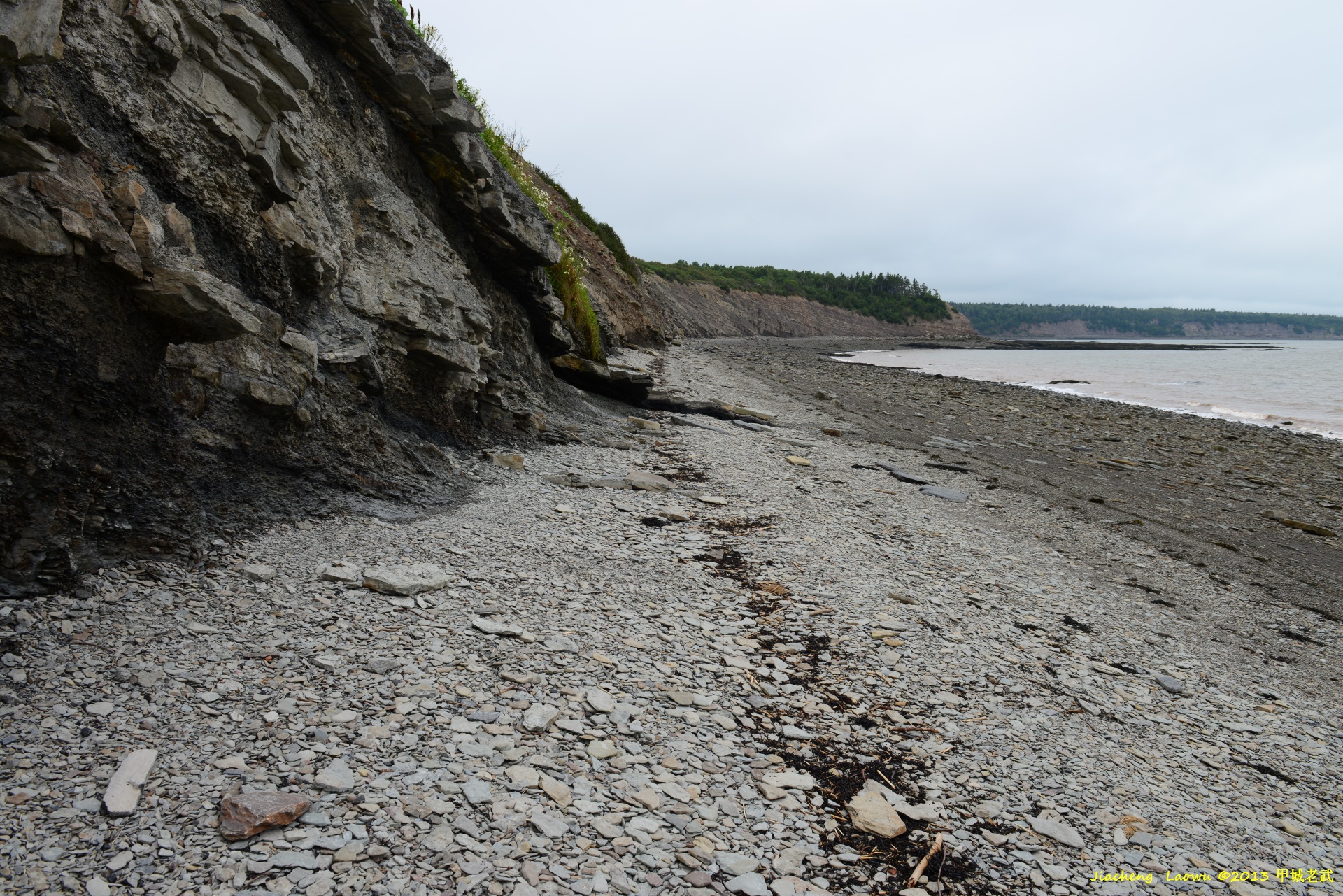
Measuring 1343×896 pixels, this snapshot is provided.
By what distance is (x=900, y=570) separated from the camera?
776 cm

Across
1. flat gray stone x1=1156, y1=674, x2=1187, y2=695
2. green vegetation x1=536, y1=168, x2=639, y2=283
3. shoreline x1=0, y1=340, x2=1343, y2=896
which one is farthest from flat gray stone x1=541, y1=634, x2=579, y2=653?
green vegetation x1=536, y1=168, x2=639, y2=283

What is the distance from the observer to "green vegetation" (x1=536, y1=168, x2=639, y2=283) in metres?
32.0

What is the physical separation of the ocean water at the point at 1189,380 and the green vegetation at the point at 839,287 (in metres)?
46.7

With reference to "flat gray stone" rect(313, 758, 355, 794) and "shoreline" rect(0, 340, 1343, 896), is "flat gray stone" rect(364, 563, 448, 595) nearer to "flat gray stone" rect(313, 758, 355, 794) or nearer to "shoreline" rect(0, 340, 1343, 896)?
"shoreline" rect(0, 340, 1343, 896)

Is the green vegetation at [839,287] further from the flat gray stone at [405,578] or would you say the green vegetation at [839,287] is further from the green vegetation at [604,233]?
the flat gray stone at [405,578]

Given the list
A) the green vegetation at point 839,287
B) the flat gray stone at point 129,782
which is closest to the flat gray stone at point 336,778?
the flat gray stone at point 129,782

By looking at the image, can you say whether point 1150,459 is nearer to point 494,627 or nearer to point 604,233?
point 494,627

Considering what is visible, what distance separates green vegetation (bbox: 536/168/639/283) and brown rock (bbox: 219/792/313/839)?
29.9 m

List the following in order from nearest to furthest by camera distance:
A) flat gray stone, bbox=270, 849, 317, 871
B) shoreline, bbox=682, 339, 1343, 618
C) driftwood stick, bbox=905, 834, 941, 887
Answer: flat gray stone, bbox=270, 849, 317, 871, driftwood stick, bbox=905, 834, 941, 887, shoreline, bbox=682, 339, 1343, 618

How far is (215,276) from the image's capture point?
573cm

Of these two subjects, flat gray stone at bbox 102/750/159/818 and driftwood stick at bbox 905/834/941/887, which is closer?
flat gray stone at bbox 102/750/159/818

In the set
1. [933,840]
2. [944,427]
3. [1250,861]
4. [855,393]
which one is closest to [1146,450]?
[944,427]

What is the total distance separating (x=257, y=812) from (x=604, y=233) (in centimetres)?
3555

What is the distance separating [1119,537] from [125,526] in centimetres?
1286
